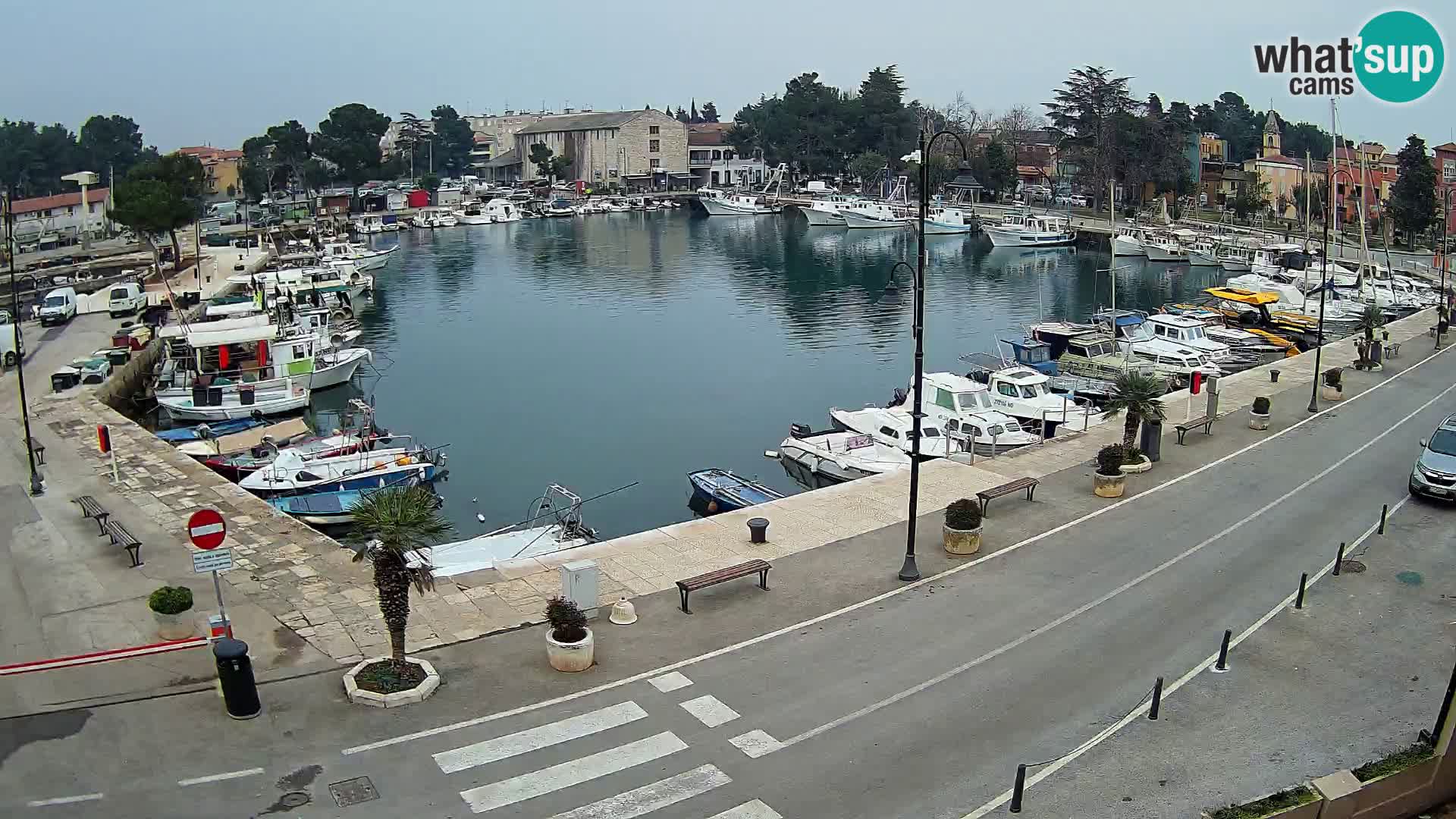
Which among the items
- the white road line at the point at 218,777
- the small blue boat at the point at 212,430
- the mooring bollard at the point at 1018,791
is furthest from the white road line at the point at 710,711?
the small blue boat at the point at 212,430

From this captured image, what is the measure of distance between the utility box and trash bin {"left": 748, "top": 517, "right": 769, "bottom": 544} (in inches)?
184

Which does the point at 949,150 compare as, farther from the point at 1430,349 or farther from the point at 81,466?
the point at 81,466

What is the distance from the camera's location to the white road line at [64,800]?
12.6 meters

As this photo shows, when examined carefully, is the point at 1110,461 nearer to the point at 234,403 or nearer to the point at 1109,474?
the point at 1109,474

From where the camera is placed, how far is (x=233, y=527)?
23.8m

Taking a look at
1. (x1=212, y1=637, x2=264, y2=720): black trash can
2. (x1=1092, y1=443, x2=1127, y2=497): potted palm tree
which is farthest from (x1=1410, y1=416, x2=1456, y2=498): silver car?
(x1=212, y1=637, x2=264, y2=720): black trash can

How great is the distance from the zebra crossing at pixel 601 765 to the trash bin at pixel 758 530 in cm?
672

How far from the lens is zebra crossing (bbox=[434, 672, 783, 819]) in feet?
41.5

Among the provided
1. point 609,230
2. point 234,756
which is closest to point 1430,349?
point 234,756

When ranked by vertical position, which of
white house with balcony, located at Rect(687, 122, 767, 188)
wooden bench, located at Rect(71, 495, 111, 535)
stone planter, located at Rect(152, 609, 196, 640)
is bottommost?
stone planter, located at Rect(152, 609, 196, 640)

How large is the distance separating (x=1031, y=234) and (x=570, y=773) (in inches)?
4206

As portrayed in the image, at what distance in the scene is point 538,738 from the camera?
1423 centimetres

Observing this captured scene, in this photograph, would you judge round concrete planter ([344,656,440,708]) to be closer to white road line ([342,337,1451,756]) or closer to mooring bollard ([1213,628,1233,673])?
white road line ([342,337,1451,756])

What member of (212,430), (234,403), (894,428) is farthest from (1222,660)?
(234,403)
